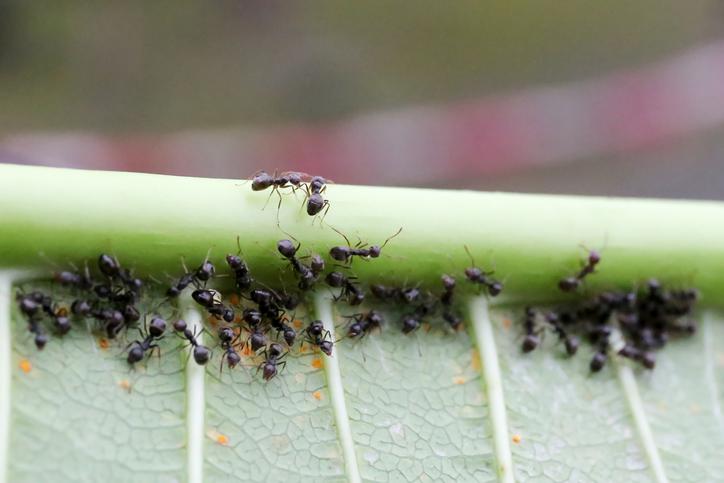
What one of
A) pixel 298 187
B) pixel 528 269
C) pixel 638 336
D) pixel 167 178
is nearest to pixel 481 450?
pixel 528 269

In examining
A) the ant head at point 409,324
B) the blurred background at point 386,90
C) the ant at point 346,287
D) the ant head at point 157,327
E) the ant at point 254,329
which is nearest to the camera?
the ant head at point 157,327

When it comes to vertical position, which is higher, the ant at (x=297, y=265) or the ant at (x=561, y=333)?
the ant at (x=297, y=265)

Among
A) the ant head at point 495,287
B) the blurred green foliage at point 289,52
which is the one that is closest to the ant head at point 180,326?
the ant head at point 495,287

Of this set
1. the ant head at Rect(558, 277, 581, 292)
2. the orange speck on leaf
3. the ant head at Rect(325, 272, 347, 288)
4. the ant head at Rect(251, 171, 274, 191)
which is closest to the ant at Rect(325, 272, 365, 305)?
the ant head at Rect(325, 272, 347, 288)

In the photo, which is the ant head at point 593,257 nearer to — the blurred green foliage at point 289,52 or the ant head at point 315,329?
the ant head at point 315,329

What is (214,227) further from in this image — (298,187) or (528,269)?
(528,269)

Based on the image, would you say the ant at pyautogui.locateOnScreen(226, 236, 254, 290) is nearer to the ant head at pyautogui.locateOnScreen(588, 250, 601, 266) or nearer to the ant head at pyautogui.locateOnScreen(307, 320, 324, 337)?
the ant head at pyautogui.locateOnScreen(307, 320, 324, 337)
